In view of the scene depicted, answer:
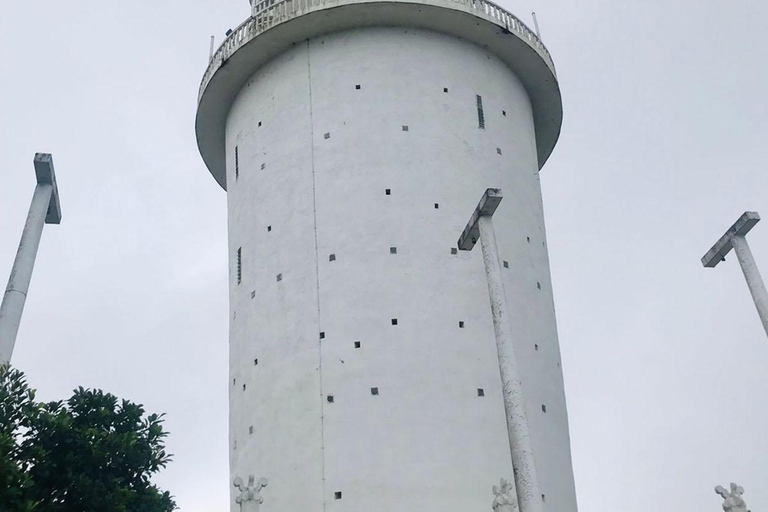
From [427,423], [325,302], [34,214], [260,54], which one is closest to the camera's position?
[34,214]

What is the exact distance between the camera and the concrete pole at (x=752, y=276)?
20.6 m

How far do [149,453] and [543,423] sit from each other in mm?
10024

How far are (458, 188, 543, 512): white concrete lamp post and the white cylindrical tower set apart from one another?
14.2ft

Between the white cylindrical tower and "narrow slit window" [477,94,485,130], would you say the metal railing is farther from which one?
"narrow slit window" [477,94,485,130]

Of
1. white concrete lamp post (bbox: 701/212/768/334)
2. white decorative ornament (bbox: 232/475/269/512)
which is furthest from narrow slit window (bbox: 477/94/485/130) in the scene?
white decorative ornament (bbox: 232/475/269/512)

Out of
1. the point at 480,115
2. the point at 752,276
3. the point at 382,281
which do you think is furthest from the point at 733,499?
the point at 480,115

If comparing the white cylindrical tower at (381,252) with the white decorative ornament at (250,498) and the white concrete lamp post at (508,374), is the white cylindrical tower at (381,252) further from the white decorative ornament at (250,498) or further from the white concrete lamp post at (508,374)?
the white concrete lamp post at (508,374)

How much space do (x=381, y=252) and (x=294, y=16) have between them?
753 cm

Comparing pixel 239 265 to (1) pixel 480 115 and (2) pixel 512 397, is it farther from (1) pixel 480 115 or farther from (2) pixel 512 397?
(2) pixel 512 397

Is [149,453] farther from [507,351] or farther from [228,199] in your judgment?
[228,199]

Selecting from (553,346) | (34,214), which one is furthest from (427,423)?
(34,214)

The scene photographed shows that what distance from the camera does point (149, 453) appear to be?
20219mm

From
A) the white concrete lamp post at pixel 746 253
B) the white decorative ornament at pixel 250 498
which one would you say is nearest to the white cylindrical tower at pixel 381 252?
the white decorative ornament at pixel 250 498

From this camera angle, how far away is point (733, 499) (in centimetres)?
2033
